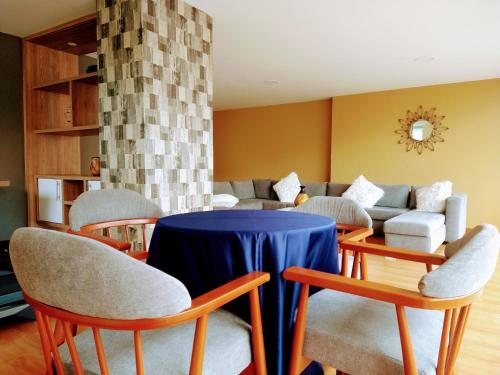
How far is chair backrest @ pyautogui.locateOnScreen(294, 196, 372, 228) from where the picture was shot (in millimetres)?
2088

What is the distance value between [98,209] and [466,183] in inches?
232

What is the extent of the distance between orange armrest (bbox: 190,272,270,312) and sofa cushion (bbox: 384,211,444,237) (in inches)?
139

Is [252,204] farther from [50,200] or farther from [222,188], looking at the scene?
[50,200]

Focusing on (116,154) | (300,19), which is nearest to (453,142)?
(300,19)

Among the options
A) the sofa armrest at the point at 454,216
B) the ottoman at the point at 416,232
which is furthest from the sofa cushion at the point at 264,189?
the sofa armrest at the point at 454,216

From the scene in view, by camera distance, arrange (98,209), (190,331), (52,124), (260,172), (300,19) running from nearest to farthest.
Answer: (190,331)
(98,209)
(300,19)
(52,124)
(260,172)

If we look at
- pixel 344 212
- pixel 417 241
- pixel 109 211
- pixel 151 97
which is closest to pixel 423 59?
pixel 417 241

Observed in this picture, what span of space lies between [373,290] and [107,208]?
157 cm

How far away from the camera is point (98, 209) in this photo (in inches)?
79.0

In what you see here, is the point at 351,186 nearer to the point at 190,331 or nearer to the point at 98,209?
the point at 98,209

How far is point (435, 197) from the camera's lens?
5.05 m

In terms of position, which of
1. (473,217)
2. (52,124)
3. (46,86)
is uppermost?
(46,86)

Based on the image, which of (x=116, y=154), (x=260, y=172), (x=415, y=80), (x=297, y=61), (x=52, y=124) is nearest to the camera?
(x=116, y=154)

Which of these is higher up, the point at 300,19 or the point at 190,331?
the point at 300,19
